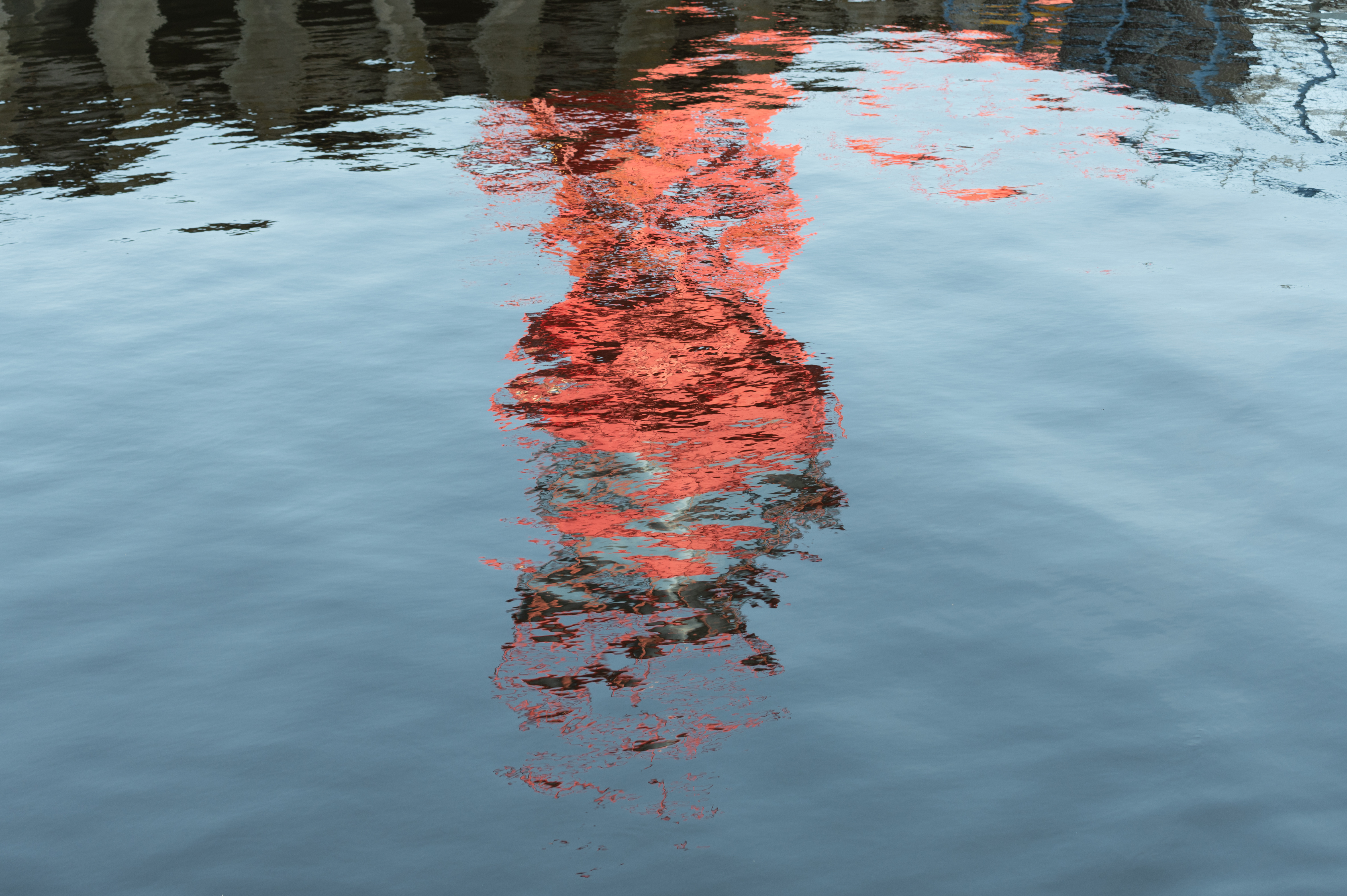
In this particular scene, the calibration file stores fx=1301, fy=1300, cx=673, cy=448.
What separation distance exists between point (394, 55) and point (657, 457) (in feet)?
31.8

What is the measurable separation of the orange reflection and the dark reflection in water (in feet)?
8.89

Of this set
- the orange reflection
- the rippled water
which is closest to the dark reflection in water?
the rippled water

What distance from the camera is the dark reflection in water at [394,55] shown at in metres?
11.0

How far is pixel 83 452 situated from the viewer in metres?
5.71

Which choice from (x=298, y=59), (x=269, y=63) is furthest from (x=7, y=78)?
(x=298, y=59)

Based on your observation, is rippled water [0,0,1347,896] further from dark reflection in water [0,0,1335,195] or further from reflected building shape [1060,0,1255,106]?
reflected building shape [1060,0,1255,106]

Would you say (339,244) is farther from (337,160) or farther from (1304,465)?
(1304,465)

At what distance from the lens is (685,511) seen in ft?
16.5

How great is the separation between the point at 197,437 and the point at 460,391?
1193 millimetres

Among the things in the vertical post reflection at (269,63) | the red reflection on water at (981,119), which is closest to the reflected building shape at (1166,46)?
the red reflection on water at (981,119)

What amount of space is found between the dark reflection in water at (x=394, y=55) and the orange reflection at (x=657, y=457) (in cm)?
271

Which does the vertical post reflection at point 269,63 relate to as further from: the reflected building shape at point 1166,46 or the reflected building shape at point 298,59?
the reflected building shape at point 1166,46

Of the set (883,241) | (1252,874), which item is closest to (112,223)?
(883,241)

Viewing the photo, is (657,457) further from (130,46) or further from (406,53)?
(130,46)
